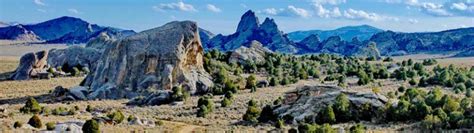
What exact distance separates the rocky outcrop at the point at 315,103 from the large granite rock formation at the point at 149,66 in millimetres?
20652

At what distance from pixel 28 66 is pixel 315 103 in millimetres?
Answer: 58778

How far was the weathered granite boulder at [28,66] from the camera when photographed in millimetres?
91250

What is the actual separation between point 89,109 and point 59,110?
10.3 ft

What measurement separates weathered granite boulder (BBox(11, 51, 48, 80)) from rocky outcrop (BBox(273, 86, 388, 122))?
53226 mm

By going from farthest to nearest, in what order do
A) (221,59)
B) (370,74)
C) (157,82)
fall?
(221,59), (370,74), (157,82)

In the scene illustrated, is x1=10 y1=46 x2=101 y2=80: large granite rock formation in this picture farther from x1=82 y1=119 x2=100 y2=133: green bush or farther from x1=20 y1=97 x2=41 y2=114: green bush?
x1=82 y1=119 x2=100 y2=133: green bush

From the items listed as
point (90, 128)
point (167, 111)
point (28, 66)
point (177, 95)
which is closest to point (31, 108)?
point (167, 111)

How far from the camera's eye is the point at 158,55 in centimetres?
6906

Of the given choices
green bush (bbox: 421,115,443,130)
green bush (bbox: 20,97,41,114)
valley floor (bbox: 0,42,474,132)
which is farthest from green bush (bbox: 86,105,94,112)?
green bush (bbox: 421,115,443,130)

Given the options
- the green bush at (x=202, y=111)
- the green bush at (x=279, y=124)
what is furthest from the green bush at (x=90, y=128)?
the green bush at (x=202, y=111)

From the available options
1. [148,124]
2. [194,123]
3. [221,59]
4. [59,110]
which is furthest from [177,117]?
[221,59]

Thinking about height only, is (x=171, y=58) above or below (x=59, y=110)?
above

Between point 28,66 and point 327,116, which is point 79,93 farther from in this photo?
point 327,116

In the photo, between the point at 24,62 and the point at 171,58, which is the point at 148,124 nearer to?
the point at 171,58
